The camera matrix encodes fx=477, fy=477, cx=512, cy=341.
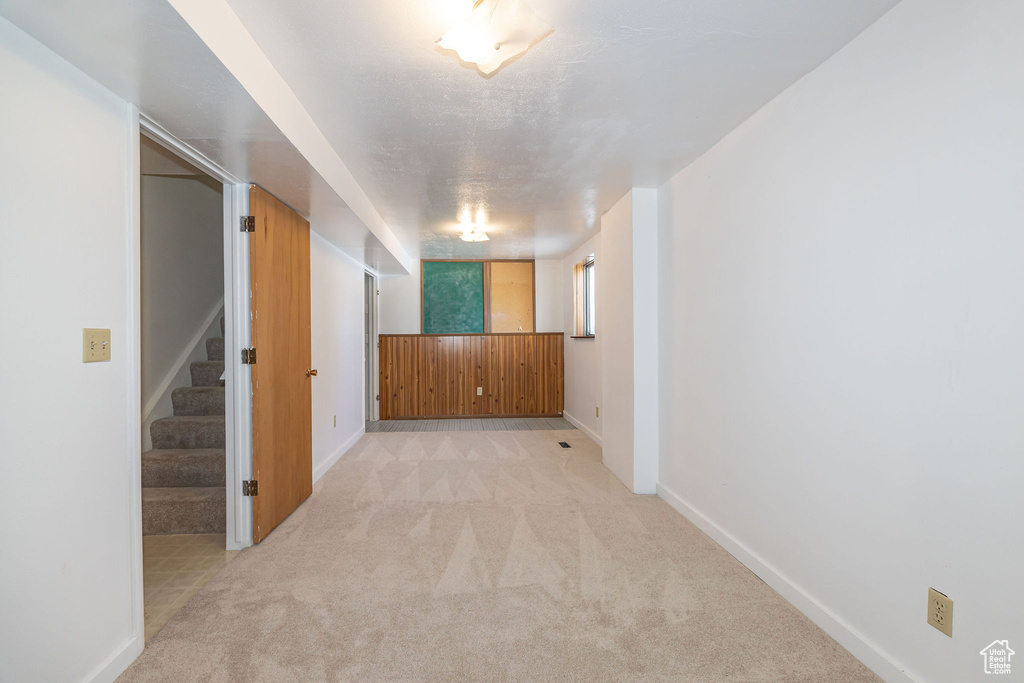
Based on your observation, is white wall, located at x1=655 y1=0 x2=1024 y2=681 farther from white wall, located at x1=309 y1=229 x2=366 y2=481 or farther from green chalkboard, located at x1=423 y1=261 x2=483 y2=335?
green chalkboard, located at x1=423 y1=261 x2=483 y2=335

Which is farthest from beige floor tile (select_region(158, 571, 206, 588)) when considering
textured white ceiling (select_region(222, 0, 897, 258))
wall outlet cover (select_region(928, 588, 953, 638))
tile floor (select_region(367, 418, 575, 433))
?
tile floor (select_region(367, 418, 575, 433))

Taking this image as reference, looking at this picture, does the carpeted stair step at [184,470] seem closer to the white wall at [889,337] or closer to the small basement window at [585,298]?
the white wall at [889,337]

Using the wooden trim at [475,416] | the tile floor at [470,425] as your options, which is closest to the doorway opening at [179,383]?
the tile floor at [470,425]

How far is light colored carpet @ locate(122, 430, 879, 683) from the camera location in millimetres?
1639

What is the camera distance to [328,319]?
416cm

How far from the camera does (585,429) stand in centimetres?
556

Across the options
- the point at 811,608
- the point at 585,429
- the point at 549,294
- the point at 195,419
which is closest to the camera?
the point at 811,608

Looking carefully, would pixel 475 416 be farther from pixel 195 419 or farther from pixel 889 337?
pixel 889 337

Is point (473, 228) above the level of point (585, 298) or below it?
above

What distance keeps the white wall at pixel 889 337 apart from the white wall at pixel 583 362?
6.75 feet

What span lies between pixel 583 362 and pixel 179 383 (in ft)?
13.0

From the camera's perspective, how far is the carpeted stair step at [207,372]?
12.0 ft

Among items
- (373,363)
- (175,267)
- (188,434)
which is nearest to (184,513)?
(188,434)

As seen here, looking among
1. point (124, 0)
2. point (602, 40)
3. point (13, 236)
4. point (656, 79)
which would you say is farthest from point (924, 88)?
point (13, 236)
